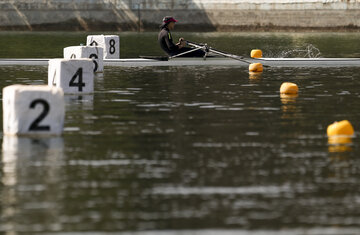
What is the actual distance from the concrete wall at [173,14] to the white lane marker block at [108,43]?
42.3 meters

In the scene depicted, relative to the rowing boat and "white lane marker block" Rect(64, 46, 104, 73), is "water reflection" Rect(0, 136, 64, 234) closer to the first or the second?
"white lane marker block" Rect(64, 46, 104, 73)

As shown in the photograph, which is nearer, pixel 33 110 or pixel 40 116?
pixel 33 110

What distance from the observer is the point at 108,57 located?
1486 inches

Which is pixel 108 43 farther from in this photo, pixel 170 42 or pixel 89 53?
pixel 89 53

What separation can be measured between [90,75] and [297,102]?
4.89m

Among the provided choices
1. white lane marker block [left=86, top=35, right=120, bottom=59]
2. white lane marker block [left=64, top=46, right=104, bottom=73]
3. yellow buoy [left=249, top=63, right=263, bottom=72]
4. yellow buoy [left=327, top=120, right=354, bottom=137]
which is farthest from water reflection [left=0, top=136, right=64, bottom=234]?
white lane marker block [left=86, top=35, right=120, bottom=59]

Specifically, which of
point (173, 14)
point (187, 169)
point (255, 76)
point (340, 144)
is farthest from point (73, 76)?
point (173, 14)

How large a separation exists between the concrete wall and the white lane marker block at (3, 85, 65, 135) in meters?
63.3

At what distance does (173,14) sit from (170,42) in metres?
49.5

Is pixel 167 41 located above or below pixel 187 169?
above

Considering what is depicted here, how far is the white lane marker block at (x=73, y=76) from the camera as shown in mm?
23859

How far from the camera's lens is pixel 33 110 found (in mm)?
15789

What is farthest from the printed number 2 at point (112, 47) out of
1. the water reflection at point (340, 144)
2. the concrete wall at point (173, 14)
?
the concrete wall at point (173, 14)

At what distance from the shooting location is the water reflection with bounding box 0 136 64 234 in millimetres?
10430
